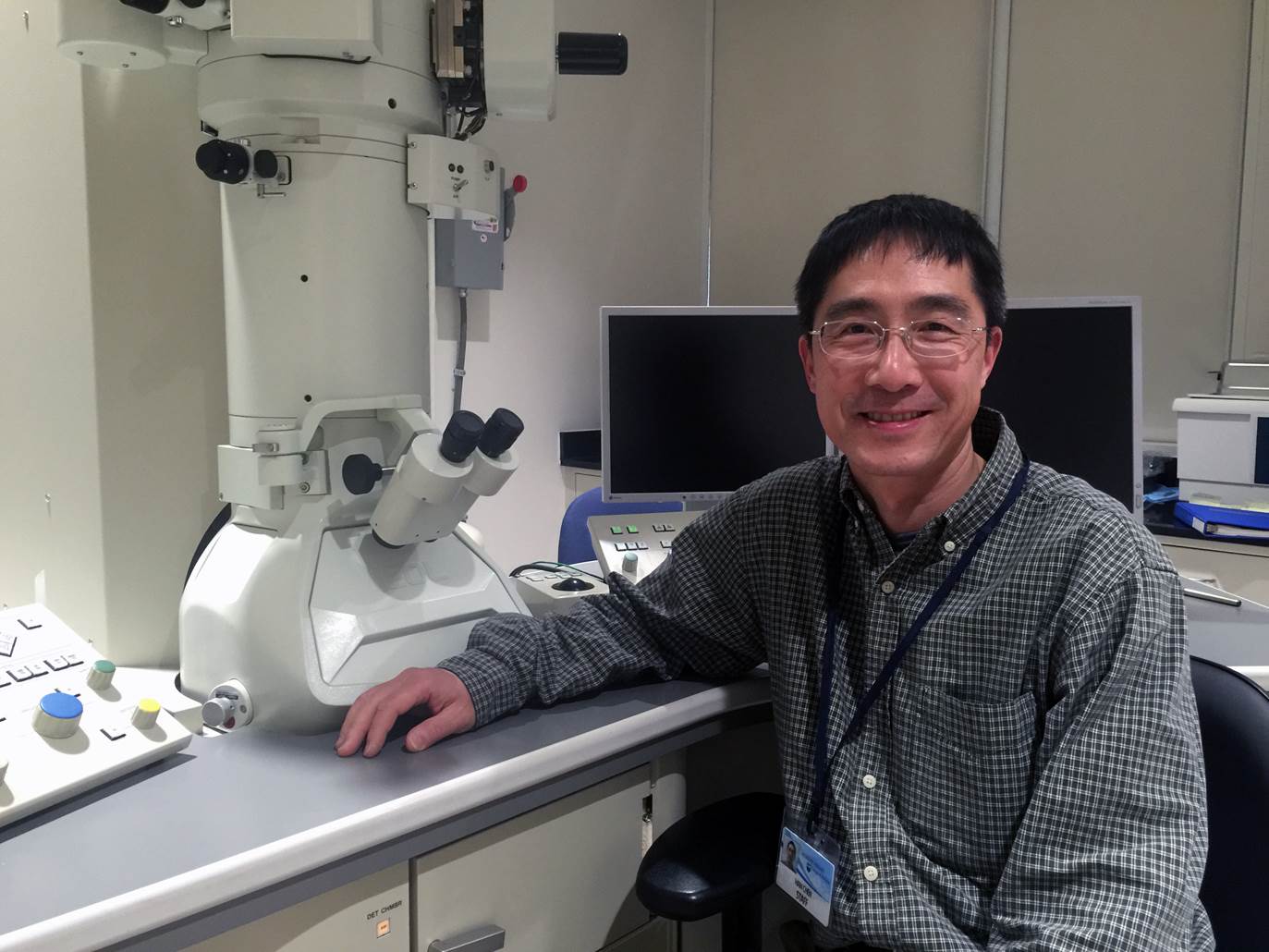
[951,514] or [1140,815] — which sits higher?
[951,514]

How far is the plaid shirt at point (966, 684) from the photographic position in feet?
2.69

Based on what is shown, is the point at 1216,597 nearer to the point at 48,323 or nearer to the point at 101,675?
the point at 101,675

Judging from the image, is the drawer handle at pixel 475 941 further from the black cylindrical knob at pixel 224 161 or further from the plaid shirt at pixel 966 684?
the black cylindrical knob at pixel 224 161

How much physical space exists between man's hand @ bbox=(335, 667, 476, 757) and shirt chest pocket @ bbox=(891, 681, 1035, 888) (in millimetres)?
464

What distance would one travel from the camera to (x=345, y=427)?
1.08 m

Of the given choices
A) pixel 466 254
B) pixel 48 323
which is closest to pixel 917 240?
pixel 48 323

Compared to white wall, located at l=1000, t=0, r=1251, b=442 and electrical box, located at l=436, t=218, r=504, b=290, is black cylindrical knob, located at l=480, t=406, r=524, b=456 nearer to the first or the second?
electrical box, located at l=436, t=218, r=504, b=290

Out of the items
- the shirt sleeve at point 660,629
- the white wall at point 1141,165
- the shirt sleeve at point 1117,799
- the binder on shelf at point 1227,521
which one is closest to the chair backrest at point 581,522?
the shirt sleeve at point 660,629

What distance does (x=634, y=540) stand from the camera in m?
1.78

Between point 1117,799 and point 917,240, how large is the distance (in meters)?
0.57

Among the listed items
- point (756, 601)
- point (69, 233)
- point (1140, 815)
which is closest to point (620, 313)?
point (756, 601)

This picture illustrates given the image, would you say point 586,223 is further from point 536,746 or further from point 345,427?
point 536,746

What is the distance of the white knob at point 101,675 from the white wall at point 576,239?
6.15ft

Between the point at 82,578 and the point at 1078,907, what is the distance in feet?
3.71
